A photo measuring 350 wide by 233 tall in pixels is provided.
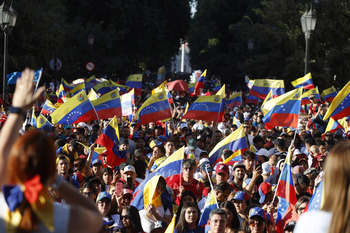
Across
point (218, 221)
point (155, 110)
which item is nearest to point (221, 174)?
point (218, 221)

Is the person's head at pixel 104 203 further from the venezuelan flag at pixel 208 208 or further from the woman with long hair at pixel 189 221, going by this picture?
the venezuelan flag at pixel 208 208

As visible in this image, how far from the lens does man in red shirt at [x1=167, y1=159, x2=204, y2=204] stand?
8.91 m

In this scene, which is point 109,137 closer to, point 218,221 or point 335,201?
point 218,221

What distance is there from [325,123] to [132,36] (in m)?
36.6

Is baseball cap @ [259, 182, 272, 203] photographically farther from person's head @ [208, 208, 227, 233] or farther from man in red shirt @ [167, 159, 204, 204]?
person's head @ [208, 208, 227, 233]

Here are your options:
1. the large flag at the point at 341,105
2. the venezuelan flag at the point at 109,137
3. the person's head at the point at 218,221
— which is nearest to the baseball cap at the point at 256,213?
the person's head at the point at 218,221

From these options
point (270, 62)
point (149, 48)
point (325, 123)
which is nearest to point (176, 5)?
point (149, 48)

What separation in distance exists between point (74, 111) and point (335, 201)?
11.4 metres

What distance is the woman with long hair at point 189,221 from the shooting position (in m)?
6.79

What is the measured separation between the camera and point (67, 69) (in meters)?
A: 37.5

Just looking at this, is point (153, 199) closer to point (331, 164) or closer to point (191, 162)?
point (191, 162)

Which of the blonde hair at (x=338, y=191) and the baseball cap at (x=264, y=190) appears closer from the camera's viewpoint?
the blonde hair at (x=338, y=191)

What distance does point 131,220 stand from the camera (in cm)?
688

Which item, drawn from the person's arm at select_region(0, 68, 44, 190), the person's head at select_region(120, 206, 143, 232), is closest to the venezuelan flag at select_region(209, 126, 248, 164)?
the person's head at select_region(120, 206, 143, 232)
